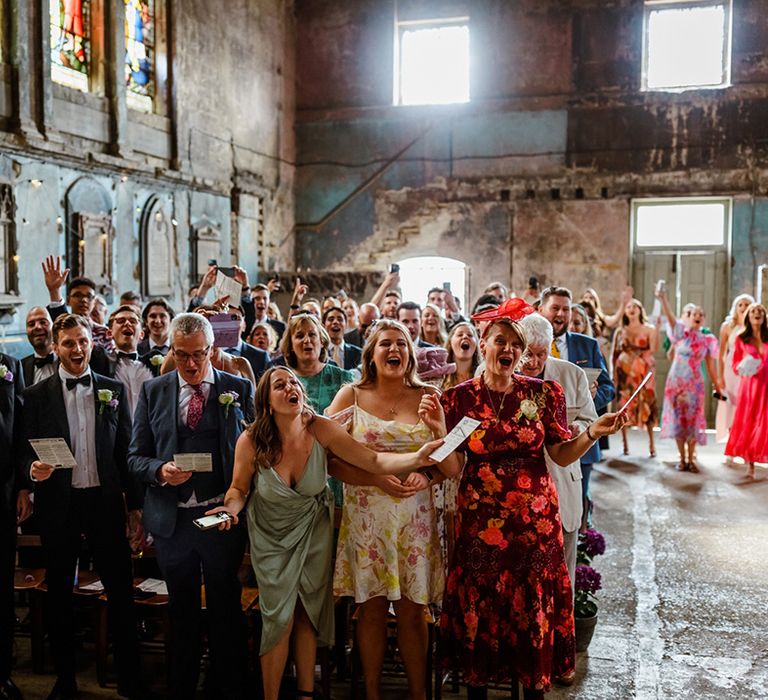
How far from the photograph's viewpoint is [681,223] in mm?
14047

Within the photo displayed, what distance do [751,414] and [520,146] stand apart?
23.0 ft

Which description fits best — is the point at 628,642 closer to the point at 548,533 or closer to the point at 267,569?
the point at 548,533

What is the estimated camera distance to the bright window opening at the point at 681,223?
13.9 m

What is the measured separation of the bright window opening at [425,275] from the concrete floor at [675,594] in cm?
645

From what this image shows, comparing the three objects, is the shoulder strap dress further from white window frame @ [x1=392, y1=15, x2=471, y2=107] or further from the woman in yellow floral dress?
white window frame @ [x1=392, y1=15, x2=471, y2=107]

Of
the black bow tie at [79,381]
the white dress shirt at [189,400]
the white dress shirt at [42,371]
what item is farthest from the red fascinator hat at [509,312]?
the white dress shirt at [42,371]

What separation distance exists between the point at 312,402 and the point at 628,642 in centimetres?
236

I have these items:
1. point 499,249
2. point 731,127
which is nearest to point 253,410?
point 499,249

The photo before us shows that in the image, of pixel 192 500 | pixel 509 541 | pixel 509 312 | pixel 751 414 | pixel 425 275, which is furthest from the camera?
pixel 425 275

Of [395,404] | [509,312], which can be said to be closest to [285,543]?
[395,404]

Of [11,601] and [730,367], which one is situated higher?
[730,367]

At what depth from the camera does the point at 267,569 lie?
3.81 meters

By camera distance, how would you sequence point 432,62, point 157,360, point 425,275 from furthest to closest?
point 425,275, point 432,62, point 157,360

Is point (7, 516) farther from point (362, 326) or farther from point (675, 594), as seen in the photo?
Result: point (362, 326)
